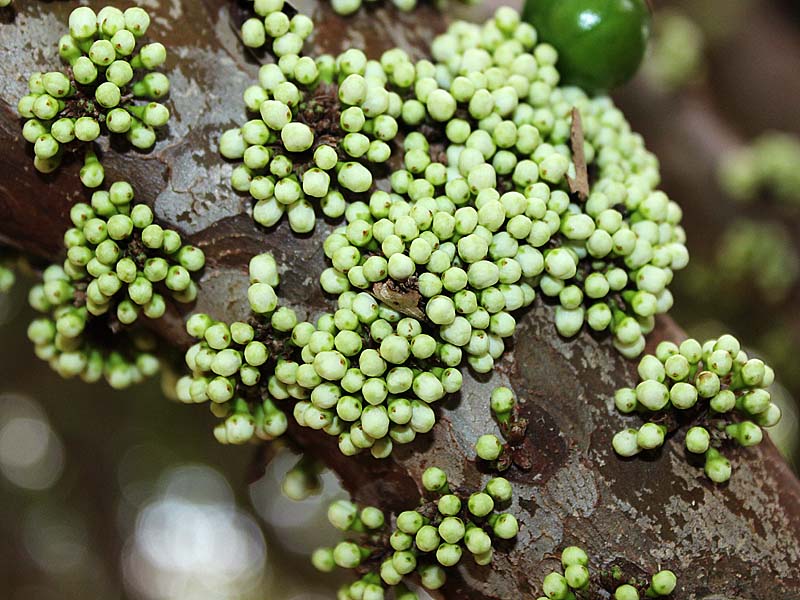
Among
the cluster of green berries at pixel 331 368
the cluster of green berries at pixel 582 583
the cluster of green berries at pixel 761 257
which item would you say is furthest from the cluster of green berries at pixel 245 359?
the cluster of green berries at pixel 761 257

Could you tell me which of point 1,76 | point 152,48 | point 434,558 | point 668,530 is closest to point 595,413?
point 668,530

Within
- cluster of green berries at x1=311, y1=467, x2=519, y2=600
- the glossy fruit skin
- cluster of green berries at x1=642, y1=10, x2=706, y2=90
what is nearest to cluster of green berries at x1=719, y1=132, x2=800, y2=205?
cluster of green berries at x1=642, y1=10, x2=706, y2=90

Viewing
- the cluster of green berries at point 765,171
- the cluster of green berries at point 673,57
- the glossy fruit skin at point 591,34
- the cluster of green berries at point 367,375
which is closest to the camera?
the cluster of green berries at point 367,375

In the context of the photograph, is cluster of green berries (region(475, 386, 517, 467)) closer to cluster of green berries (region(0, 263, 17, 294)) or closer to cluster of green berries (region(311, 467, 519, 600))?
cluster of green berries (region(311, 467, 519, 600))

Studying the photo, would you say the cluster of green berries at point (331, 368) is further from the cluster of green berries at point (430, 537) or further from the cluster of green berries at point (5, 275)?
the cluster of green berries at point (5, 275)

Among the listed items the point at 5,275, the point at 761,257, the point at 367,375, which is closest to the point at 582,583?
the point at 367,375
